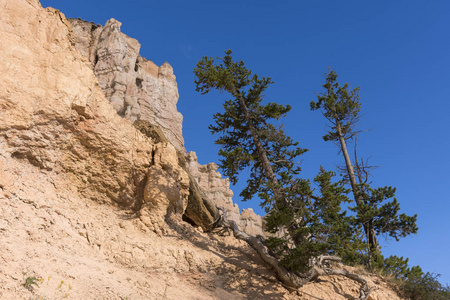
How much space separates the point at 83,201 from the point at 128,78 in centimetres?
3095

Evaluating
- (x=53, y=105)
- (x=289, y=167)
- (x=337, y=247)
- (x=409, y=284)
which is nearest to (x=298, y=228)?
(x=337, y=247)

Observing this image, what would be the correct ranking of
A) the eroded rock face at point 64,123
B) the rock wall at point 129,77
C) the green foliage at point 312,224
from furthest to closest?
the rock wall at point 129,77, the green foliage at point 312,224, the eroded rock face at point 64,123

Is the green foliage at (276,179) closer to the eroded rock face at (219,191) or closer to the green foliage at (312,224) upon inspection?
the green foliage at (312,224)

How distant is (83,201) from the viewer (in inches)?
409

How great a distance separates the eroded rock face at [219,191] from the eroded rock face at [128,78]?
1179 centimetres

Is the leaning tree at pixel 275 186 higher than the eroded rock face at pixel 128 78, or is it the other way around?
the eroded rock face at pixel 128 78

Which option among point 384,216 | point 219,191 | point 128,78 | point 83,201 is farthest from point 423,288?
point 219,191

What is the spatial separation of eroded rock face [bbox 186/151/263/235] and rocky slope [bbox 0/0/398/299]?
38402mm

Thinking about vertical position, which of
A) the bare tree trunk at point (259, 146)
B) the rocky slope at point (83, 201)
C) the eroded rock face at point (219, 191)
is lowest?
the rocky slope at point (83, 201)

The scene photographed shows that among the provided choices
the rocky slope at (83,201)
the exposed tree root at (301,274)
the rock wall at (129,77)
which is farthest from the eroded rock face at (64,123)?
the rock wall at (129,77)

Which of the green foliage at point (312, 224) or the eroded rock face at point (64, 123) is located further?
the green foliage at point (312, 224)

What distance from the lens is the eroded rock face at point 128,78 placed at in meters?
37.0

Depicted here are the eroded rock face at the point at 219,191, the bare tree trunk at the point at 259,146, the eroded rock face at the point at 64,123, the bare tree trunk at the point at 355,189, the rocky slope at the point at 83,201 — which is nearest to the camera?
the rocky slope at the point at 83,201

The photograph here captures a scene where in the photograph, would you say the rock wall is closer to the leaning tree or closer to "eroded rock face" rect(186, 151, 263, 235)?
"eroded rock face" rect(186, 151, 263, 235)
